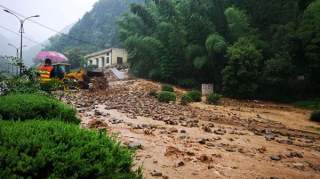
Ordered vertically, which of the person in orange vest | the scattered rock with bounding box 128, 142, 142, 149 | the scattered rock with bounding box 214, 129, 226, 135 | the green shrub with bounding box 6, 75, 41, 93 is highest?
the person in orange vest

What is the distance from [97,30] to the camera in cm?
7425

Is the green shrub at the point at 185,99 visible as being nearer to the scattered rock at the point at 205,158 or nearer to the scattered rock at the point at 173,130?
the scattered rock at the point at 173,130

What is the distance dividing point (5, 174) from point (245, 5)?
1276 inches

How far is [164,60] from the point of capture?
113 ft

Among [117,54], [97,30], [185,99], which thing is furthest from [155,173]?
[97,30]

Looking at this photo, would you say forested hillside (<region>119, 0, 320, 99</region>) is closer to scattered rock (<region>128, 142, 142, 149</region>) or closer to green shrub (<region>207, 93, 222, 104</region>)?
green shrub (<region>207, 93, 222, 104</region>)

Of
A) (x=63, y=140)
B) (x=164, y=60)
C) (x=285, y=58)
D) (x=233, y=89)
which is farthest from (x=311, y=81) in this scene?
(x=63, y=140)

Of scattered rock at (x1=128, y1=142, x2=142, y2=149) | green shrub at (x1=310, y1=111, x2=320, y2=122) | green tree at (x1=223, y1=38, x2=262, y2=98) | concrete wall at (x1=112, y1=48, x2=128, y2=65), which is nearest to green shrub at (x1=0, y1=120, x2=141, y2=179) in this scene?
scattered rock at (x1=128, y1=142, x2=142, y2=149)

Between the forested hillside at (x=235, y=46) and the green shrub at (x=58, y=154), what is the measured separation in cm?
2444

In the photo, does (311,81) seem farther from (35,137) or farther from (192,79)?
(35,137)

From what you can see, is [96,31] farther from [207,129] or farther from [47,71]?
[207,129]

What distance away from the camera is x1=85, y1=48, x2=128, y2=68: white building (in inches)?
2078

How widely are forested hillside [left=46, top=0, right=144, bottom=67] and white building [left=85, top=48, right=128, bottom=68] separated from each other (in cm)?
543

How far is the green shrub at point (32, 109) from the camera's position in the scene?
19.6 ft
